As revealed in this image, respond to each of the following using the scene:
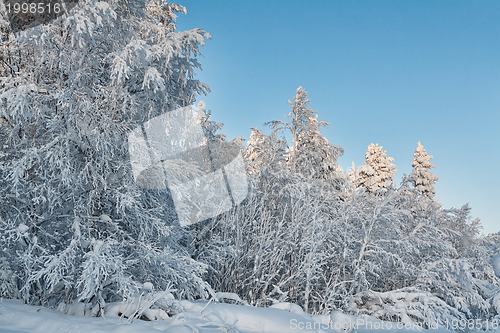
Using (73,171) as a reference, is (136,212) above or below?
below

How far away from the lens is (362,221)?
980 cm

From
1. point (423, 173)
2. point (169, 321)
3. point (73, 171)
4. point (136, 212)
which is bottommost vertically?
point (169, 321)

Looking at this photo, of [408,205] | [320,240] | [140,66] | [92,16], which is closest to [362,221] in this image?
[320,240]

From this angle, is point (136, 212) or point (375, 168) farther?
point (375, 168)

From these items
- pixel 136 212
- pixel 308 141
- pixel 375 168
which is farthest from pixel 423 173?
pixel 136 212

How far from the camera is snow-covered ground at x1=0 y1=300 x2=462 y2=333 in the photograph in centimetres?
426

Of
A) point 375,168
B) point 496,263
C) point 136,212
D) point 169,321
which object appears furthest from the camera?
point 375,168

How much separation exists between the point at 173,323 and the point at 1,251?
3.53 m

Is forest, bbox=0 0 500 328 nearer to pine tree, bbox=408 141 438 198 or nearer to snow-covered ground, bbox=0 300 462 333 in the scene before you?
snow-covered ground, bbox=0 300 462 333

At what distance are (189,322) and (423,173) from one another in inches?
1036

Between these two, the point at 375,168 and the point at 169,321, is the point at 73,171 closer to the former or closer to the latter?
the point at 169,321

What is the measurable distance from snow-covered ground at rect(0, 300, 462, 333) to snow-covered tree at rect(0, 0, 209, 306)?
0.48 metres

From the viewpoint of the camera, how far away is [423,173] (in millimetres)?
26219

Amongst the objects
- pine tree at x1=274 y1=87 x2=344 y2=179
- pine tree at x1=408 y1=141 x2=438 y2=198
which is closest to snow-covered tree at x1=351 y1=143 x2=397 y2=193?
pine tree at x1=408 y1=141 x2=438 y2=198
